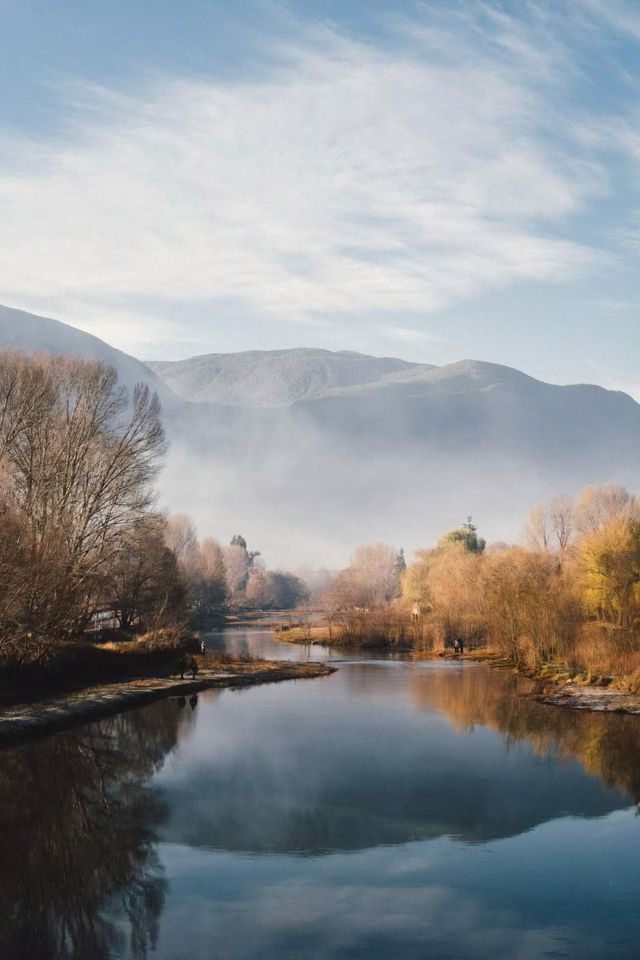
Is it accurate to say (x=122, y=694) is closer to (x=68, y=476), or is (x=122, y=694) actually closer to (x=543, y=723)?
(x=68, y=476)

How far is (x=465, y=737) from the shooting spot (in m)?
33.6

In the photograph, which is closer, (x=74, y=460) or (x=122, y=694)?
(x=122, y=694)

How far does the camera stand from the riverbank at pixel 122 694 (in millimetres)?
32250

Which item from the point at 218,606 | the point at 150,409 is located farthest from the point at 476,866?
the point at 218,606

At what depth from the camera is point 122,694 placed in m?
42.0

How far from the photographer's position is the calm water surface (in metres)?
14.3

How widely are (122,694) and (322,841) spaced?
23.8 meters

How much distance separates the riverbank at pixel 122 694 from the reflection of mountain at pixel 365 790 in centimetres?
558

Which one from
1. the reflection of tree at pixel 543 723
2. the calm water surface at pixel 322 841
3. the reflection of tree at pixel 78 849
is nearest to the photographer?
the reflection of tree at pixel 78 849

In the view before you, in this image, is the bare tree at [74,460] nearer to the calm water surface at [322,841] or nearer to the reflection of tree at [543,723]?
the calm water surface at [322,841]

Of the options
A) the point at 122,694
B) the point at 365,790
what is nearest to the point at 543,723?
the point at 365,790

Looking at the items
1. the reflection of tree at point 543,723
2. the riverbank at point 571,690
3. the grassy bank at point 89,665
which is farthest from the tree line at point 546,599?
the grassy bank at point 89,665

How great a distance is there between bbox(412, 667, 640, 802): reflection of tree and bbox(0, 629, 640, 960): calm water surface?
0.59 feet

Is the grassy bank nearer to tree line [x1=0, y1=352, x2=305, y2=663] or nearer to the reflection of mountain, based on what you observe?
tree line [x1=0, y1=352, x2=305, y2=663]
